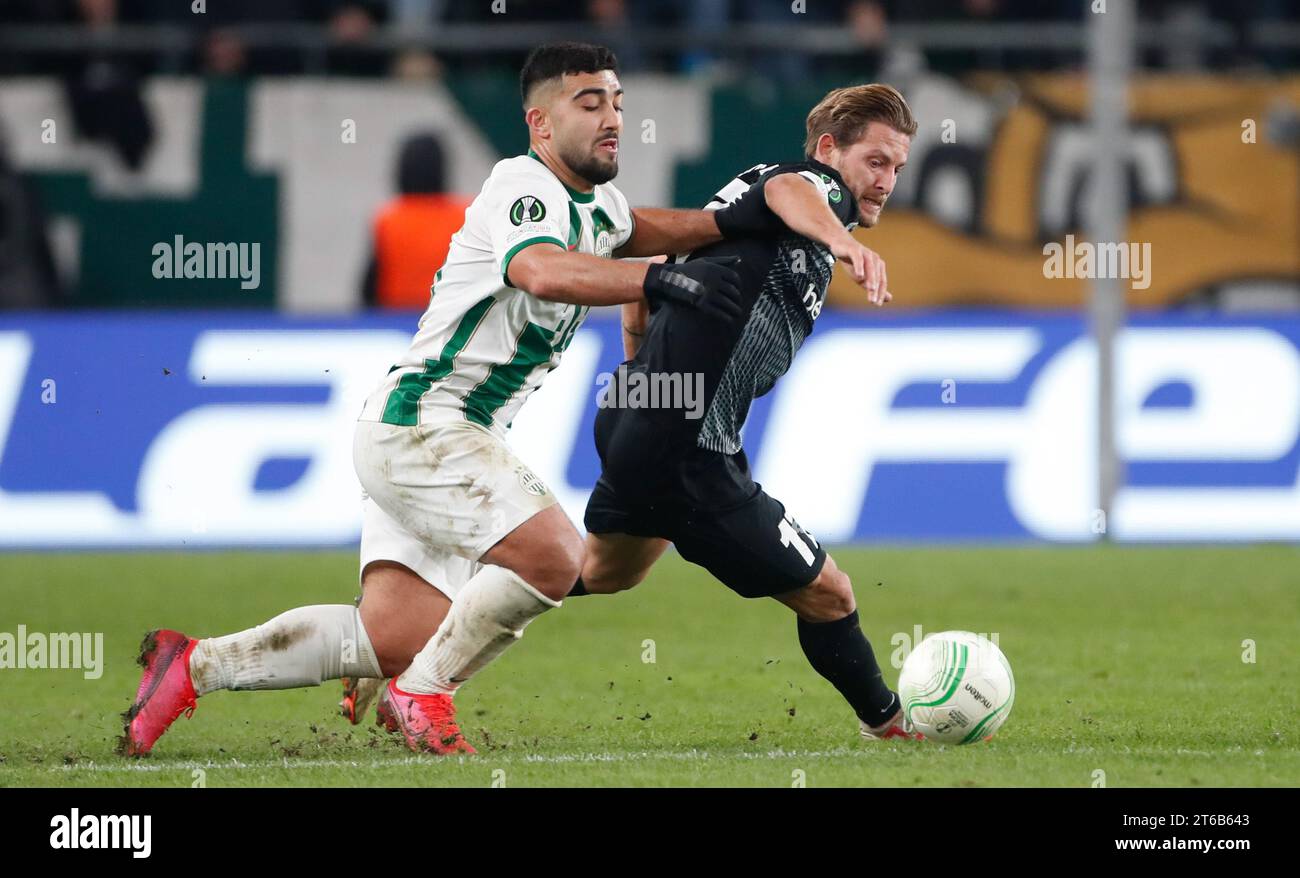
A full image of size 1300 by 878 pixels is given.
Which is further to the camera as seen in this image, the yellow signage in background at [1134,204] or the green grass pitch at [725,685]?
the yellow signage in background at [1134,204]

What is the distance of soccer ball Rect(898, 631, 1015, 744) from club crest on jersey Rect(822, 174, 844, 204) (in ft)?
4.67

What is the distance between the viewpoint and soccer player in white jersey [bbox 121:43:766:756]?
5859 millimetres

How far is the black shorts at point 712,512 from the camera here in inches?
239

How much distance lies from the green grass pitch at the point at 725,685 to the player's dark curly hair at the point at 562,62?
199cm

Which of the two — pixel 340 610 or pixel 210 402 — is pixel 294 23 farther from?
pixel 340 610

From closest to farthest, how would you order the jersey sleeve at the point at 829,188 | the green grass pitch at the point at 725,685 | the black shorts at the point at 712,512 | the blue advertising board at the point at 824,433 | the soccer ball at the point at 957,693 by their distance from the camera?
the green grass pitch at the point at 725,685
the jersey sleeve at the point at 829,188
the black shorts at the point at 712,512
the soccer ball at the point at 957,693
the blue advertising board at the point at 824,433

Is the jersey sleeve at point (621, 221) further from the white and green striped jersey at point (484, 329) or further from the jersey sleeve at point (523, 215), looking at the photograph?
the jersey sleeve at point (523, 215)

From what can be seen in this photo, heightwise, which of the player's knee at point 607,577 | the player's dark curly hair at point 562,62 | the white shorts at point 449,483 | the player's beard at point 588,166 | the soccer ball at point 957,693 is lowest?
the soccer ball at point 957,693

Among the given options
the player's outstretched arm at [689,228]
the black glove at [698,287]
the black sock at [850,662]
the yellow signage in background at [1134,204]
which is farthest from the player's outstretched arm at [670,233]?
the yellow signage in background at [1134,204]

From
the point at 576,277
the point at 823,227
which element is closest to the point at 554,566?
the point at 576,277

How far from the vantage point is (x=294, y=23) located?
49.0 ft

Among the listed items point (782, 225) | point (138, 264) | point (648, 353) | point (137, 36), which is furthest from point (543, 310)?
point (137, 36)

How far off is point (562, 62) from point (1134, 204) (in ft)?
30.5

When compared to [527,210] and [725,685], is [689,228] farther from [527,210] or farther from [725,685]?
[725,685]
